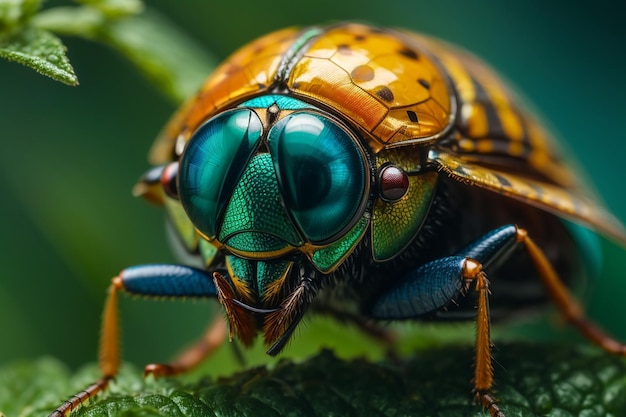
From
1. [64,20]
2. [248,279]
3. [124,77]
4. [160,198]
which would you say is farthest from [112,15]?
[124,77]

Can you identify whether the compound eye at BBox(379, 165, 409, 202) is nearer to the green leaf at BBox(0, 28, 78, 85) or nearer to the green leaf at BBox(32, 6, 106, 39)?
the green leaf at BBox(0, 28, 78, 85)

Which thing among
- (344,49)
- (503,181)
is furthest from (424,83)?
(503,181)

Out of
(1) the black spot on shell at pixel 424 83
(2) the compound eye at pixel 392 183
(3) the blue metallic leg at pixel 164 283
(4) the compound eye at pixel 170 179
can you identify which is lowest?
(3) the blue metallic leg at pixel 164 283

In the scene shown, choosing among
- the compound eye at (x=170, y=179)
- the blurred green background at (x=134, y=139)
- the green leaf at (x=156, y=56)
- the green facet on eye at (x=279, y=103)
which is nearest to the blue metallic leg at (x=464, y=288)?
the green facet on eye at (x=279, y=103)

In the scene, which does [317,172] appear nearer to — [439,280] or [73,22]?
[439,280]

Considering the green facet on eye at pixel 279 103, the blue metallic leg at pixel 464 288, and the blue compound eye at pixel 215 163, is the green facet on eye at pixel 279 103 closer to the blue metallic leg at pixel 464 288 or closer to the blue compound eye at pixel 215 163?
the blue compound eye at pixel 215 163

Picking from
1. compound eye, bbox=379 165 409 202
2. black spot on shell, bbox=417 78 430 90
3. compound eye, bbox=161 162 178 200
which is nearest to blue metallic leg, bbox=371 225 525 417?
compound eye, bbox=379 165 409 202
